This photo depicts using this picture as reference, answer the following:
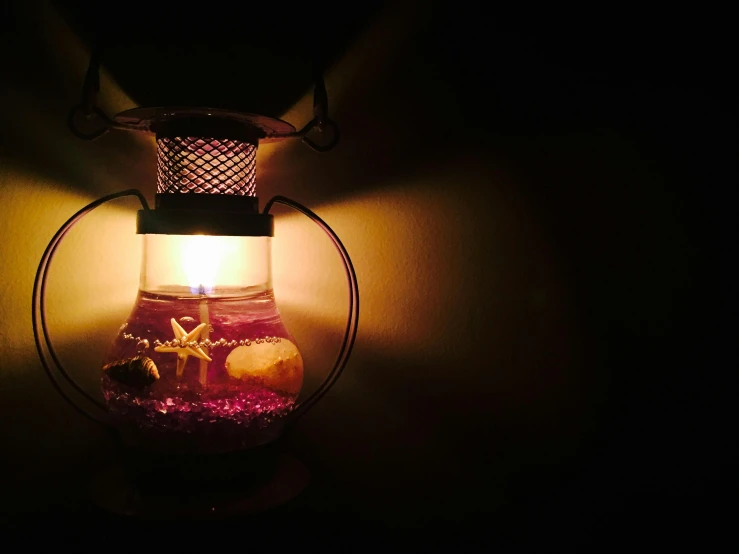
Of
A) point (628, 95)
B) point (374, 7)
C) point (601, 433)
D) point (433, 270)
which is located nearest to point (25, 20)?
point (374, 7)

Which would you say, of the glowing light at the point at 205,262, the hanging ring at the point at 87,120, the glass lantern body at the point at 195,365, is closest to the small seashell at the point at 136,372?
the glass lantern body at the point at 195,365

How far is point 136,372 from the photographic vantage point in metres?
0.69

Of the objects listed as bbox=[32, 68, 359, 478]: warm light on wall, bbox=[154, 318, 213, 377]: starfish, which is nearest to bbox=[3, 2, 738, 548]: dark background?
bbox=[32, 68, 359, 478]: warm light on wall

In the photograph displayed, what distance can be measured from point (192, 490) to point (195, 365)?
0.14m

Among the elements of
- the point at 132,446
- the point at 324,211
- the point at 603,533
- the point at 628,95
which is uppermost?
the point at 628,95

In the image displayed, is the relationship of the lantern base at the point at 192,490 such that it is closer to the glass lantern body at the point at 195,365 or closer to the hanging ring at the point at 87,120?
the glass lantern body at the point at 195,365

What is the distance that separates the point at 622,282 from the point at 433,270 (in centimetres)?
25

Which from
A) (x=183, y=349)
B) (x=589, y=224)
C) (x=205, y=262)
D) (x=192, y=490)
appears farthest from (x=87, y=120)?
(x=589, y=224)

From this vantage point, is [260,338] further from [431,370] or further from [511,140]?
[511,140]

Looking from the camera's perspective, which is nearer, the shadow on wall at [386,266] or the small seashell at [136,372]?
the small seashell at [136,372]

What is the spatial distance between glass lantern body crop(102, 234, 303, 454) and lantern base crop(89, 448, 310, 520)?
0.02m

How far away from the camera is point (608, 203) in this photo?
811 mm

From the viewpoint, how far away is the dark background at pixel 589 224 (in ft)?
2.59

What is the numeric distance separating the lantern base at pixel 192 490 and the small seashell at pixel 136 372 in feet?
0.28
